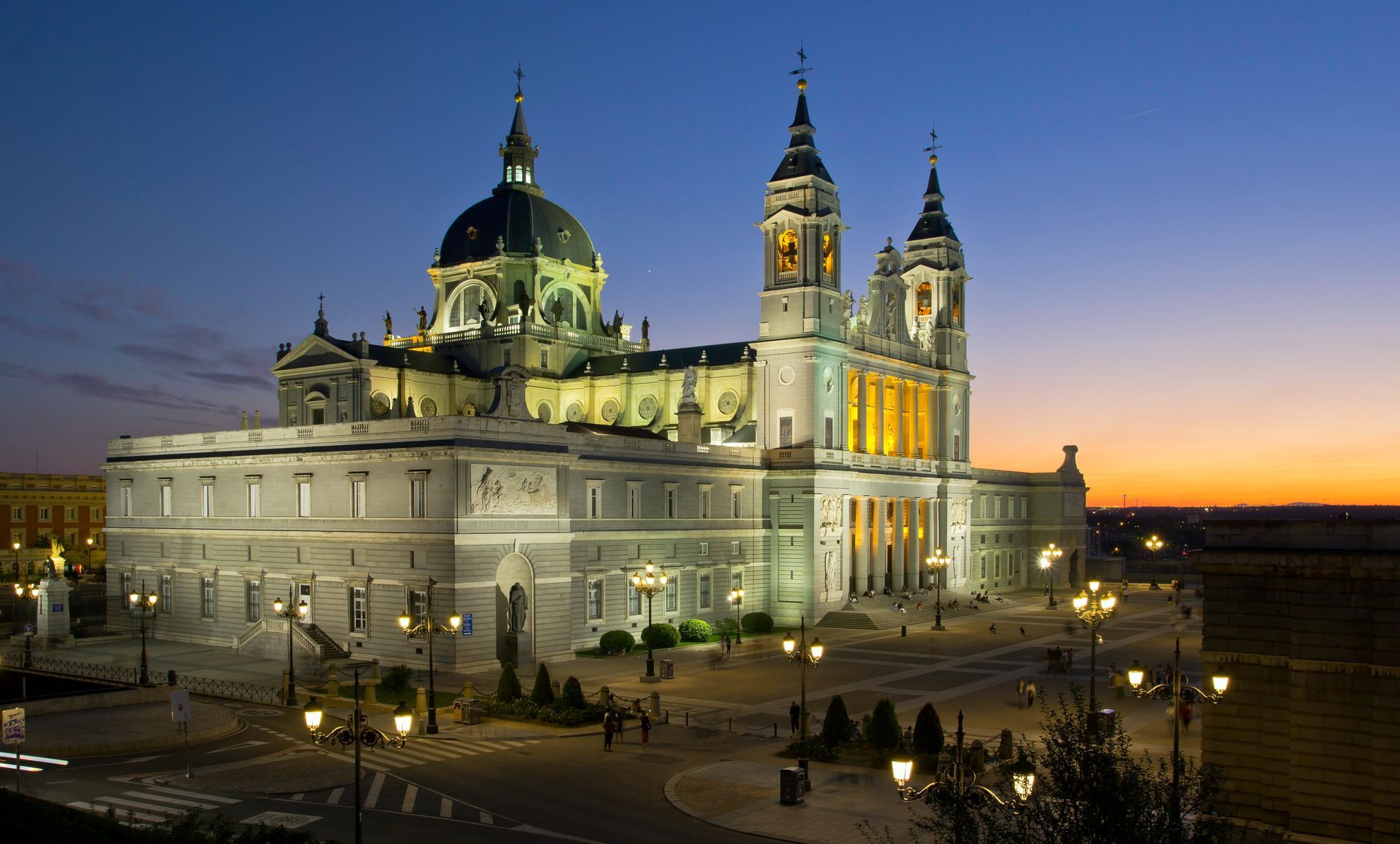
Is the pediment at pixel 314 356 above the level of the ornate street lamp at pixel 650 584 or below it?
above

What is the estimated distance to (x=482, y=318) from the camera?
87.1 meters

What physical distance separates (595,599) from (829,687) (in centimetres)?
1687

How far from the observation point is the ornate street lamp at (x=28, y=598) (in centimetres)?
5525

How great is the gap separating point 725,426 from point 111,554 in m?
38.9

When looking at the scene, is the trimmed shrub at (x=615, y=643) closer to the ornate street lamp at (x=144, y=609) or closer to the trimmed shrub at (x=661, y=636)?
the trimmed shrub at (x=661, y=636)

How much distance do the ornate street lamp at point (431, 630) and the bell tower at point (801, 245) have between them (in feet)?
113

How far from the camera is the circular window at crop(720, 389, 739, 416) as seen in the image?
83.0 metres

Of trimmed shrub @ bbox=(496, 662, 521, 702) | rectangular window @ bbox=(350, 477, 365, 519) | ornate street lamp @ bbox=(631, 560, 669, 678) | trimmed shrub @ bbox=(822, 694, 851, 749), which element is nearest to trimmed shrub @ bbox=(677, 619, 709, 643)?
ornate street lamp @ bbox=(631, 560, 669, 678)

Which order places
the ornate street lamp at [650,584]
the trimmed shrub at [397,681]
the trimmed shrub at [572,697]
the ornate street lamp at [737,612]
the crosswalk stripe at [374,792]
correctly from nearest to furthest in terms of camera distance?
1. the crosswalk stripe at [374,792]
2. the trimmed shrub at [572,697]
3. the trimmed shrub at [397,681]
4. the ornate street lamp at [650,584]
5. the ornate street lamp at [737,612]

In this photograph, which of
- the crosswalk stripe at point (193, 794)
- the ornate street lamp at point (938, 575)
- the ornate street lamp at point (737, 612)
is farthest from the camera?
the ornate street lamp at point (938, 575)

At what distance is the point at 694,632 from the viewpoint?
2559 inches

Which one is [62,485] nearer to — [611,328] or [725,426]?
[611,328]

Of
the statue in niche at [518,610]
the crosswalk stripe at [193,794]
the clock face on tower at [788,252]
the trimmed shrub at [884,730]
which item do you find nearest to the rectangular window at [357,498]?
the statue in niche at [518,610]

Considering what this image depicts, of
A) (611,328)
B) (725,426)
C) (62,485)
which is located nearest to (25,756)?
(725,426)
